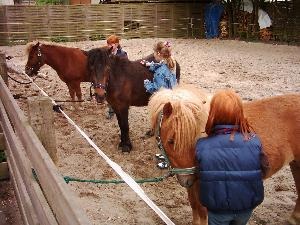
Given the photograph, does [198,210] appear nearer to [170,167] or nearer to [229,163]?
[170,167]

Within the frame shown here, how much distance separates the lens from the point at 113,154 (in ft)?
19.3

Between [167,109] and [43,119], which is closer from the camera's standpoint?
[43,119]

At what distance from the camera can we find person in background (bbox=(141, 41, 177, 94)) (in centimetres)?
590

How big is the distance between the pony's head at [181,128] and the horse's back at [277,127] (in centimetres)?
57

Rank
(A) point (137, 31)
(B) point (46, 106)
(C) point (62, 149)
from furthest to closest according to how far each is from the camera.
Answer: (A) point (137, 31)
(C) point (62, 149)
(B) point (46, 106)

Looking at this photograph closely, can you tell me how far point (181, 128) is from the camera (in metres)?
2.68

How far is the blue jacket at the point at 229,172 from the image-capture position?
237cm

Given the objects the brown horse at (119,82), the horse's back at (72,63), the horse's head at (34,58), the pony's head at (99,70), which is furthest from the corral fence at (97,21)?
the pony's head at (99,70)

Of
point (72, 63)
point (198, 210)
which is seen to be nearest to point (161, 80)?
point (72, 63)

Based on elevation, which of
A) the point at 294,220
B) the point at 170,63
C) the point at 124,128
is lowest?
the point at 294,220

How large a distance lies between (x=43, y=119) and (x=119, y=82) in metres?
3.32

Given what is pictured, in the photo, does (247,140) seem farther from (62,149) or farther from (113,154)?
(62,149)

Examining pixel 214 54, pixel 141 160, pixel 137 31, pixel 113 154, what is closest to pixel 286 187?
pixel 141 160

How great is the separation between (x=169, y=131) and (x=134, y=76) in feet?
11.4
